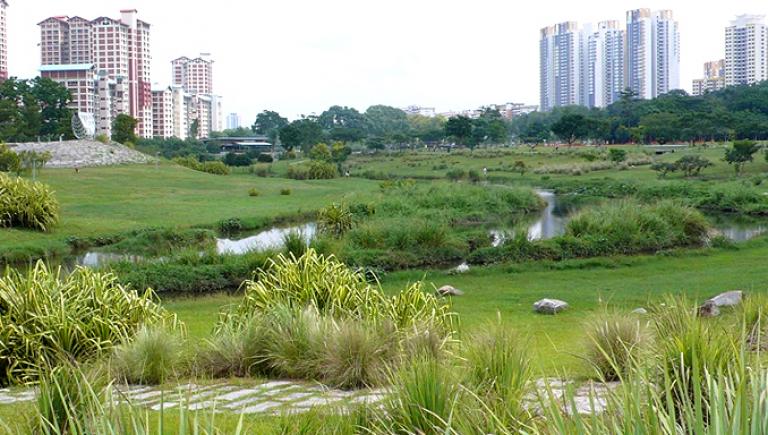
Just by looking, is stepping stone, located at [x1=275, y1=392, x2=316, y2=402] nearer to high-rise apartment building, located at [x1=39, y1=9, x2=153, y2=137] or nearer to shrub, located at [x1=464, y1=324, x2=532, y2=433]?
shrub, located at [x1=464, y1=324, x2=532, y2=433]

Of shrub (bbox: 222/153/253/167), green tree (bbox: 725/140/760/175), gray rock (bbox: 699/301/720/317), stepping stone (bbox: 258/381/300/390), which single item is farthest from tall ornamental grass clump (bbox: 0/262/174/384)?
shrub (bbox: 222/153/253/167)

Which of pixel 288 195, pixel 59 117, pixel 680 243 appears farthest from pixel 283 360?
pixel 59 117

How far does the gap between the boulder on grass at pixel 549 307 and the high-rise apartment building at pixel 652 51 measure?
171172mm

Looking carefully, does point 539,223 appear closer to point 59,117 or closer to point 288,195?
point 288,195

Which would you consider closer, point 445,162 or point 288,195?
point 288,195

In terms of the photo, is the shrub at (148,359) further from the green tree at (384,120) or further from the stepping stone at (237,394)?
the green tree at (384,120)

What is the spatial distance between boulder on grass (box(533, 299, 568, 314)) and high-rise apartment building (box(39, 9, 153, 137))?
370ft

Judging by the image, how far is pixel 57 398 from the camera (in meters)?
4.91

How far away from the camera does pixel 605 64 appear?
7515 inches

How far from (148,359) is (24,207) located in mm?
20916

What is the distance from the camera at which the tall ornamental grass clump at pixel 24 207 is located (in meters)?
26.3

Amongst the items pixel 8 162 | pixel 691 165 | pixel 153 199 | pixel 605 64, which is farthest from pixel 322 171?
pixel 605 64

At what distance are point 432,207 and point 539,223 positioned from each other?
4554 mm

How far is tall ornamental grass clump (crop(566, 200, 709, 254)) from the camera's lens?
23062 mm
